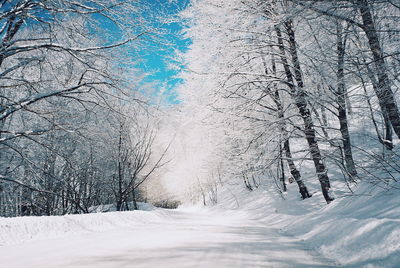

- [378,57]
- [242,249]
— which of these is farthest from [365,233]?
[378,57]

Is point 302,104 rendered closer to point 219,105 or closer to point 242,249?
point 219,105

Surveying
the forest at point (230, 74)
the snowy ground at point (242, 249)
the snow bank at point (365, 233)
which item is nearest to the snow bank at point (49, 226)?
the snowy ground at point (242, 249)

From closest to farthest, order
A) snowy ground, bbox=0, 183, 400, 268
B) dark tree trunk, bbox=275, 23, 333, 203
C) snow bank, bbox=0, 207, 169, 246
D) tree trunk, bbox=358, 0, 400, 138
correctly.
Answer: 1. snowy ground, bbox=0, 183, 400, 268
2. snow bank, bbox=0, 207, 169, 246
3. tree trunk, bbox=358, 0, 400, 138
4. dark tree trunk, bbox=275, 23, 333, 203

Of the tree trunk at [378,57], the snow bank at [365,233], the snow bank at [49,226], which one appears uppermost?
the tree trunk at [378,57]

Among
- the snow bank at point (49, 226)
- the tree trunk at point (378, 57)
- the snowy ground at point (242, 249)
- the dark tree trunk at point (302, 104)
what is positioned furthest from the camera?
the dark tree trunk at point (302, 104)

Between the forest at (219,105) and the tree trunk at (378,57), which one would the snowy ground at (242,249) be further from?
the tree trunk at (378,57)

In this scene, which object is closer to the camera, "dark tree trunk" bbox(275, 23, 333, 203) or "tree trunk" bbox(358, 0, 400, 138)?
"tree trunk" bbox(358, 0, 400, 138)

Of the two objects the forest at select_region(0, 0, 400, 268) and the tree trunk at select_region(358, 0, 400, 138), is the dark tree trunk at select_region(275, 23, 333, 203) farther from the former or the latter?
the tree trunk at select_region(358, 0, 400, 138)

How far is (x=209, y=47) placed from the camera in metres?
8.12

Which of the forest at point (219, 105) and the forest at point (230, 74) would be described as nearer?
the forest at point (219, 105)

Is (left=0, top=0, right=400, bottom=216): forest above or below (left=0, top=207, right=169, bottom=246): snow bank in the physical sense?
above

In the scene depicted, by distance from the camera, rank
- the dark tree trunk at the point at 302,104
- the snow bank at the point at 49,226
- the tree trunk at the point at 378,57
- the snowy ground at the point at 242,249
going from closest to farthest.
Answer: the snowy ground at the point at 242,249
the snow bank at the point at 49,226
the tree trunk at the point at 378,57
the dark tree trunk at the point at 302,104

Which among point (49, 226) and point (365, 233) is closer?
point (365, 233)

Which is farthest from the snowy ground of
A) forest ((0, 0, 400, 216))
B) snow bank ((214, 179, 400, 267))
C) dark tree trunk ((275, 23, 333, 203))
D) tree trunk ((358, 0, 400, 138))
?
dark tree trunk ((275, 23, 333, 203))
